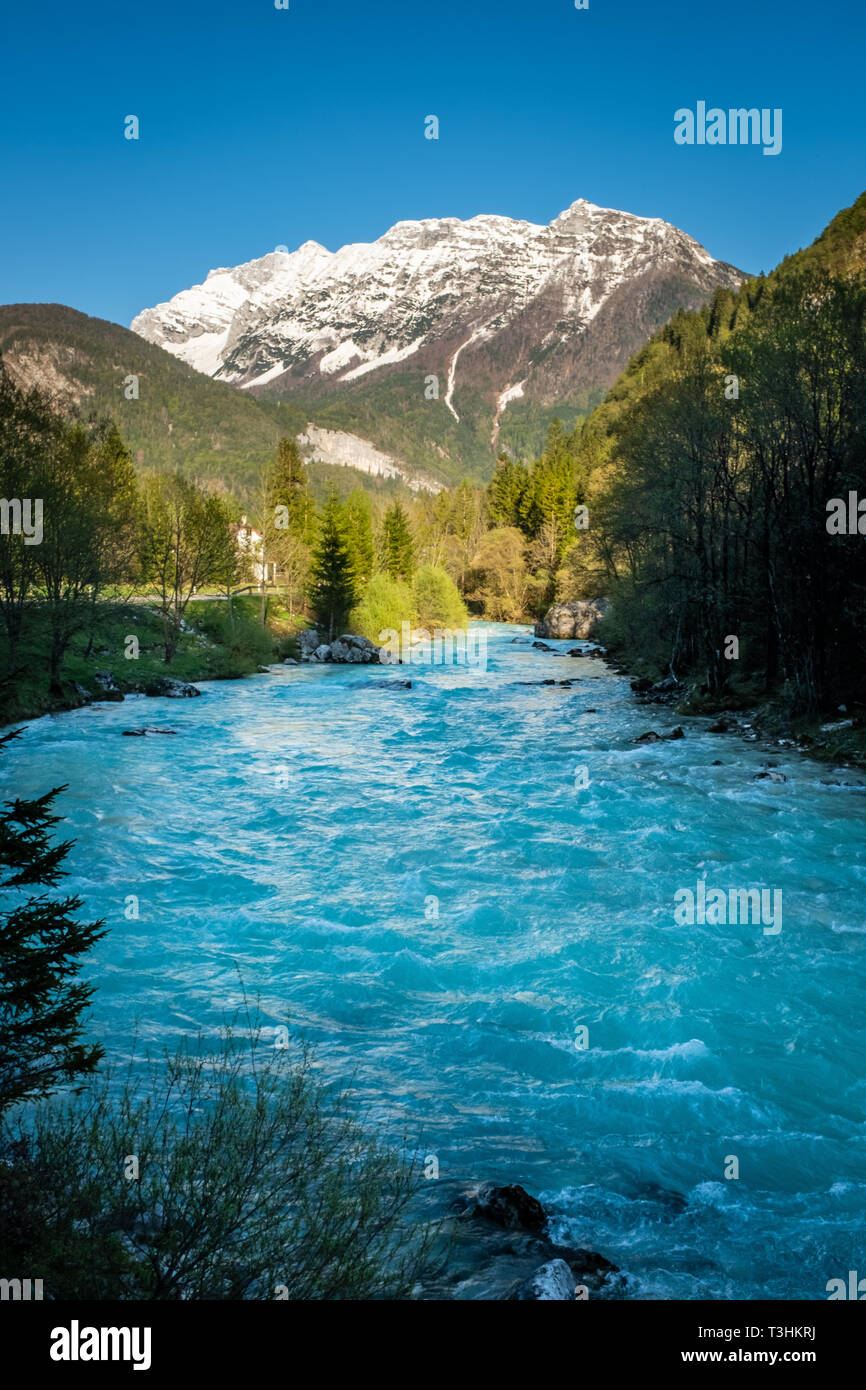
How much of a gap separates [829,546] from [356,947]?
814 inches

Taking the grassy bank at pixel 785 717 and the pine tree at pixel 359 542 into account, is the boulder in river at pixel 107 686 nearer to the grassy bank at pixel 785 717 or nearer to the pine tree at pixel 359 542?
the grassy bank at pixel 785 717

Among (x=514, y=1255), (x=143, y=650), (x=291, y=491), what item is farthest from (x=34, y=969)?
(x=291, y=491)

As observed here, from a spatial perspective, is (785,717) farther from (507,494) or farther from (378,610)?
(507,494)

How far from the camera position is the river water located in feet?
27.8

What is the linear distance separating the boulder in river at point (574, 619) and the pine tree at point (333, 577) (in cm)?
1711

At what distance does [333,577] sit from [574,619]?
20.6 meters

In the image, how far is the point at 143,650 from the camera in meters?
49.2

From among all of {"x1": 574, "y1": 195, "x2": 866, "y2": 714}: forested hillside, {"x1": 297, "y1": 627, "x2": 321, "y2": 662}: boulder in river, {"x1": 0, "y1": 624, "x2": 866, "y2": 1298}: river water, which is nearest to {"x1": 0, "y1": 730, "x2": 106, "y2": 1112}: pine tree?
{"x1": 0, "y1": 624, "x2": 866, "y2": 1298}: river water

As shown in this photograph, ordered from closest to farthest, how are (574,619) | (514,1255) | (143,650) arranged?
(514,1255) < (143,650) < (574,619)

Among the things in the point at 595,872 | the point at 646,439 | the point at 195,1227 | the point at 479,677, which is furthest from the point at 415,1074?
the point at 479,677

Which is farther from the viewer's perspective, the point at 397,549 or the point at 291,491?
the point at 397,549

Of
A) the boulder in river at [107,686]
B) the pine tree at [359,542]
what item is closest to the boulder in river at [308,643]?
the pine tree at [359,542]

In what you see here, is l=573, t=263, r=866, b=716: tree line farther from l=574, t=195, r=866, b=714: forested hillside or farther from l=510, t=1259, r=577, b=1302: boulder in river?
l=510, t=1259, r=577, b=1302: boulder in river
